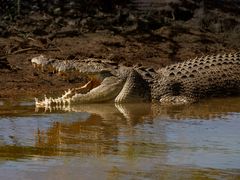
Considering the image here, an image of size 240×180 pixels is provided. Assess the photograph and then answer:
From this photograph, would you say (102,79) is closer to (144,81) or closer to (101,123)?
(144,81)

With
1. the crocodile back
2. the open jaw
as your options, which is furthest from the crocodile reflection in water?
the crocodile back

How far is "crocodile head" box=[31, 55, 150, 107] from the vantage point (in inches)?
350

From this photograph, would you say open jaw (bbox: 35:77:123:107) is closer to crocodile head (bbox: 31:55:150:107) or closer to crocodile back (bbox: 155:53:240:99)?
crocodile head (bbox: 31:55:150:107)

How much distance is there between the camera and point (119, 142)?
5.90 metres

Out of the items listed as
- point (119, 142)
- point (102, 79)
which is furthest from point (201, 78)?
point (119, 142)

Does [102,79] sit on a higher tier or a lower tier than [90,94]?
higher

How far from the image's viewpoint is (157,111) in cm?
816

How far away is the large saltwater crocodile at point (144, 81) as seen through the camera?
8930 mm

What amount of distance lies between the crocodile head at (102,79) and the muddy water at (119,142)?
37 centimetres

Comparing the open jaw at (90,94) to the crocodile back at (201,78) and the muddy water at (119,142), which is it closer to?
the muddy water at (119,142)

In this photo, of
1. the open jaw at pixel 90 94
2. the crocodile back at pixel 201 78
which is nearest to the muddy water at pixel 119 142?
the open jaw at pixel 90 94

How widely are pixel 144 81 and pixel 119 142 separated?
11.4 ft

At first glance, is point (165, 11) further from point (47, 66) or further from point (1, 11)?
point (47, 66)

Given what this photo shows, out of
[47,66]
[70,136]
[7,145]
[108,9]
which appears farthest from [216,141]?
[108,9]
